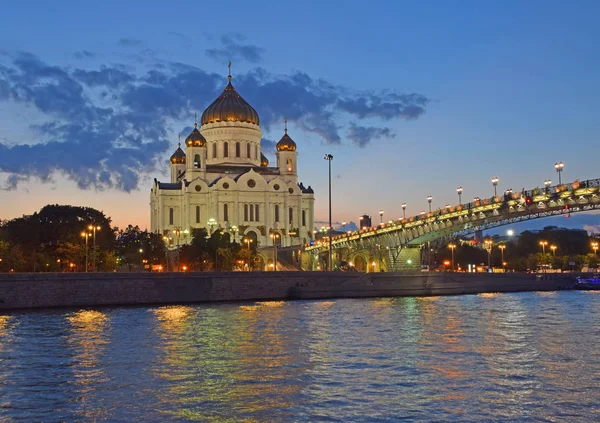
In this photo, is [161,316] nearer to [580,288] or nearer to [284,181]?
[580,288]

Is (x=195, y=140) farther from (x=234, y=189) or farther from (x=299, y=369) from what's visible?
(x=299, y=369)

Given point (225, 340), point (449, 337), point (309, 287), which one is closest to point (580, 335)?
point (449, 337)

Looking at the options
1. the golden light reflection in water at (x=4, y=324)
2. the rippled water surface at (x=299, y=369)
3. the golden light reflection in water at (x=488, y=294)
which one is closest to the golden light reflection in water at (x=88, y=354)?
the rippled water surface at (x=299, y=369)

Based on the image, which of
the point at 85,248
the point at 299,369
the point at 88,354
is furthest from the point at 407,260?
the point at 299,369

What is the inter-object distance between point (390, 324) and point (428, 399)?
2199cm

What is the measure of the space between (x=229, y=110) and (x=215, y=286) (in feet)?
227

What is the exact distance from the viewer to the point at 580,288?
98.9 m

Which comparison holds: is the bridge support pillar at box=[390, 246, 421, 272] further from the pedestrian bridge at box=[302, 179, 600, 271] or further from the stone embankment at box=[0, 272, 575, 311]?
the stone embankment at box=[0, 272, 575, 311]

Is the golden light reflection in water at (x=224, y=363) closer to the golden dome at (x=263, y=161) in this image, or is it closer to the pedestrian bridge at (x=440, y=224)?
the pedestrian bridge at (x=440, y=224)

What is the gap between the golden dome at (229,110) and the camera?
131875 millimetres

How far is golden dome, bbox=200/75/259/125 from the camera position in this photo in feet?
433

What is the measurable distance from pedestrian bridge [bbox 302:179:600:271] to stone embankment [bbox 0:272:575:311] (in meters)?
7.11

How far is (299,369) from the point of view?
27.8m

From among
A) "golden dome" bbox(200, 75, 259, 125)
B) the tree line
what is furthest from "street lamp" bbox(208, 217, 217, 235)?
"golden dome" bbox(200, 75, 259, 125)
